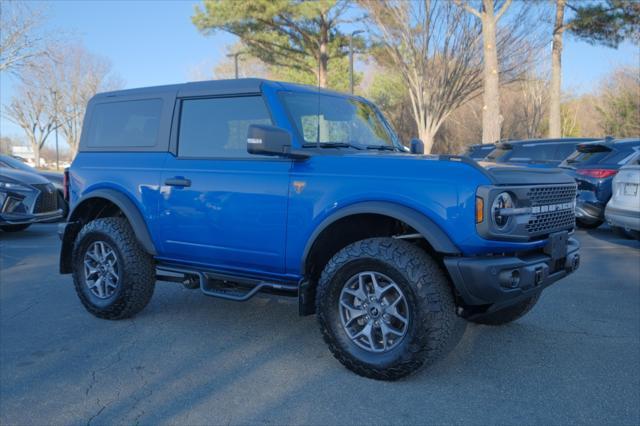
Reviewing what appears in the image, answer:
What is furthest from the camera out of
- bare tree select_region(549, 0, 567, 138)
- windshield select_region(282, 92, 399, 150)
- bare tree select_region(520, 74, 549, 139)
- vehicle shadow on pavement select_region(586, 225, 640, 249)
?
bare tree select_region(520, 74, 549, 139)

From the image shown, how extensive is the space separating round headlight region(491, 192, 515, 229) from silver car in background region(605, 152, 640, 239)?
5.46 metres

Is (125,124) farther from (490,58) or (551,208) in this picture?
(490,58)

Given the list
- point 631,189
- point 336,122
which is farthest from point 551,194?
point 631,189

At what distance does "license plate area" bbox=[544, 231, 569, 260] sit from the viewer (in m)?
3.90

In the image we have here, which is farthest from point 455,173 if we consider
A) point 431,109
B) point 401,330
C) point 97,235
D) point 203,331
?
point 431,109

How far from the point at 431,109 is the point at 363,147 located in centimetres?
1940

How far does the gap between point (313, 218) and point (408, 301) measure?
0.85m

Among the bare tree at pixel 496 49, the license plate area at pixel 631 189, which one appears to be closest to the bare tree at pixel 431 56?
the bare tree at pixel 496 49

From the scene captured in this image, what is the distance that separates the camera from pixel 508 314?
4.85 meters

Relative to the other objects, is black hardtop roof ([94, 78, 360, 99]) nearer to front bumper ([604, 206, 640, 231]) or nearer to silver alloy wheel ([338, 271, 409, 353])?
silver alloy wheel ([338, 271, 409, 353])

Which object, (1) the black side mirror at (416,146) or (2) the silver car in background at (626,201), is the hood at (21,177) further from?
(2) the silver car in background at (626,201)

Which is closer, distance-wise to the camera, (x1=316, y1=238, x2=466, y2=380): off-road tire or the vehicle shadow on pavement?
(x1=316, y1=238, x2=466, y2=380): off-road tire

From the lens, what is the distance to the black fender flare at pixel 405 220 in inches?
141

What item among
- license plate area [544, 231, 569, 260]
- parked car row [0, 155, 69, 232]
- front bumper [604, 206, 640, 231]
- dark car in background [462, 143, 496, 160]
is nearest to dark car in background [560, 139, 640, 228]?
front bumper [604, 206, 640, 231]
